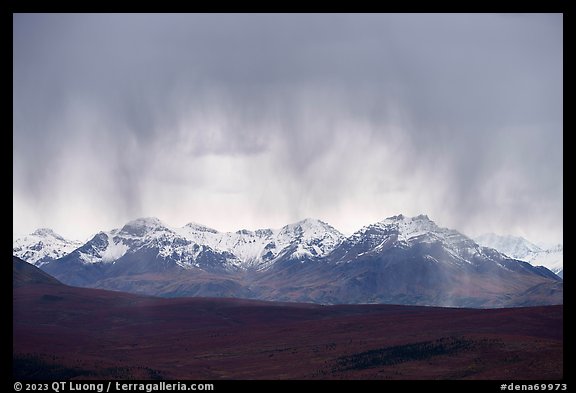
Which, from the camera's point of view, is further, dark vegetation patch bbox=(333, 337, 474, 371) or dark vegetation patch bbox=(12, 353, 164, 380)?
dark vegetation patch bbox=(333, 337, 474, 371)

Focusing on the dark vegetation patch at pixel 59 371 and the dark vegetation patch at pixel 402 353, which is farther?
the dark vegetation patch at pixel 402 353

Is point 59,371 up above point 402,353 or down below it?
below

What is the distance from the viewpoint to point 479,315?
170000 millimetres

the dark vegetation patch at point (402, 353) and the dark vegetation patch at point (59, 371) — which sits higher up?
the dark vegetation patch at point (402, 353)

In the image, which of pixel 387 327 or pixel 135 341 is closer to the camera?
pixel 387 327

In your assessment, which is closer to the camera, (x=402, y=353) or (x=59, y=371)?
(x=59, y=371)

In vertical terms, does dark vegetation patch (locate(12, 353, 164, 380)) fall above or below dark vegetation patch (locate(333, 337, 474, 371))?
below

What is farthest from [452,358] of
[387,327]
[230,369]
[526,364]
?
[387,327]
